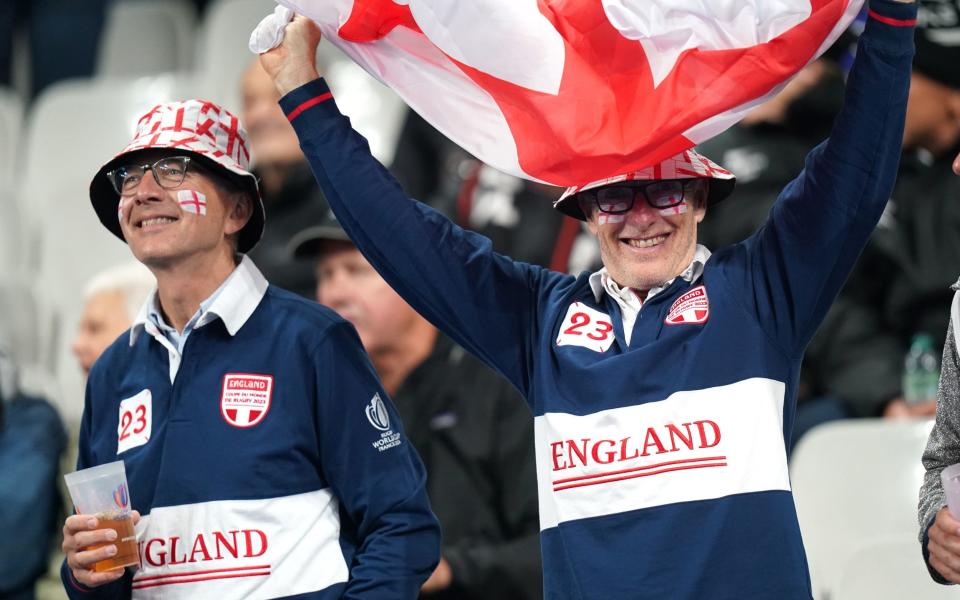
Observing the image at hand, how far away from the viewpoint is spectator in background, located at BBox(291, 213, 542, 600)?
3.86 m

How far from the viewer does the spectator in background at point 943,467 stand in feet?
7.83

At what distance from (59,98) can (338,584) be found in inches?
189

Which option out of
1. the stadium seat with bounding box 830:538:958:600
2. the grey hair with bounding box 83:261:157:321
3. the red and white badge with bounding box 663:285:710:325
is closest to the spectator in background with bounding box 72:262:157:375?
the grey hair with bounding box 83:261:157:321

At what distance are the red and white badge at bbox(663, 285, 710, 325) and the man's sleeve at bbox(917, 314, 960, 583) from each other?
0.41 m

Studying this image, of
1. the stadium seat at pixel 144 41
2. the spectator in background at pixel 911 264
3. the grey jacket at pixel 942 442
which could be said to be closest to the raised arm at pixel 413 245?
→ the grey jacket at pixel 942 442

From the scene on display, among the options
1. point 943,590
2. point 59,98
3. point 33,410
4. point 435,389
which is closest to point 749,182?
point 435,389

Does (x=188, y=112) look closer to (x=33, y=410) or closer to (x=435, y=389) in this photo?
(x=435, y=389)

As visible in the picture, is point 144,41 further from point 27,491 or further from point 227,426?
point 227,426

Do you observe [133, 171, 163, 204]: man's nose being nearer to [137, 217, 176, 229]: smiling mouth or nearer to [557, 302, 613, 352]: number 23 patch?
[137, 217, 176, 229]: smiling mouth

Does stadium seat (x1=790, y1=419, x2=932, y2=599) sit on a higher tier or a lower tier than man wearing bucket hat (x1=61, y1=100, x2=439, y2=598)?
lower

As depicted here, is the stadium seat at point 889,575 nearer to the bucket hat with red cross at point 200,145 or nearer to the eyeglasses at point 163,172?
the bucket hat with red cross at point 200,145

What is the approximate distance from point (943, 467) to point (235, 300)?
1.29 metres

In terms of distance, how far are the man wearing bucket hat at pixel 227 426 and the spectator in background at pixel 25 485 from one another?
1.70 metres

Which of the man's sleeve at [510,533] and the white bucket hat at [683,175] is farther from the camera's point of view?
the man's sleeve at [510,533]
